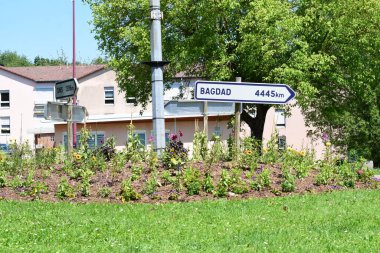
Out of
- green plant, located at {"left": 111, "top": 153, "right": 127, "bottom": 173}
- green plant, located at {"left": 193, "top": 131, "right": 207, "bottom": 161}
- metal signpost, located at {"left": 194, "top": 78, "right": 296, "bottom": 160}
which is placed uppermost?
metal signpost, located at {"left": 194, "top": 78, "right": 296, "bottom": 160}

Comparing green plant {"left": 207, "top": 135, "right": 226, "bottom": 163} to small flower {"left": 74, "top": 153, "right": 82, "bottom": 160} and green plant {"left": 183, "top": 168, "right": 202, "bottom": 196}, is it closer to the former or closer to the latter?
green plant {"left": 183, "top": 168, "right": 202, "bottom": 196}

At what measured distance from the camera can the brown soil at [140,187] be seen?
35.4ft

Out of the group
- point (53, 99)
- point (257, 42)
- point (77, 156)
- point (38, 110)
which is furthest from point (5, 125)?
point (77, 156)

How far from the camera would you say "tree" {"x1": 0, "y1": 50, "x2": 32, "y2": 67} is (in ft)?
391

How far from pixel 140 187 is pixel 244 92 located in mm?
2787

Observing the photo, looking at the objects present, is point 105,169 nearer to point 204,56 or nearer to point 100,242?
point 100,242

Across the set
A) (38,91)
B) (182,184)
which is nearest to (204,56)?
(182,184)

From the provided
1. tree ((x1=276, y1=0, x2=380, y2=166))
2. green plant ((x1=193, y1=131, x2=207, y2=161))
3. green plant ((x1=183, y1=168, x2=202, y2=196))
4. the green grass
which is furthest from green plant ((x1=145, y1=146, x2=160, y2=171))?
tree ((x1=276, y1=0, x2=380, y2=166))

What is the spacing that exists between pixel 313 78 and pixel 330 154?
18.9 m

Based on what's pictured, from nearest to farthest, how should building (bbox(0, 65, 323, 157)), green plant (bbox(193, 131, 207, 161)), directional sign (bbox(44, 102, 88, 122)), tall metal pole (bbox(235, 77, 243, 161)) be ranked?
1. tall metal pole (bbox(235, 77, 243, 161))
2. directional sign (bbox(44, 102, 88, 122))
3. green plant (bbox(193, 131, 207, 161))
4. building (bbox(0, 65, 323, 157))

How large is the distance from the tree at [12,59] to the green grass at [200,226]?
11254cm

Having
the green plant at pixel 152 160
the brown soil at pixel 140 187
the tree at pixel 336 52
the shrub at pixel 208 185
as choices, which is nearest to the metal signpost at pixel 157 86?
the green plant at pixel 152 160

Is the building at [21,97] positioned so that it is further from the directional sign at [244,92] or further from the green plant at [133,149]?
the directional sign at [244,92]

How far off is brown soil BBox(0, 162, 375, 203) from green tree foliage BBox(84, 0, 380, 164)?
17419 mm
